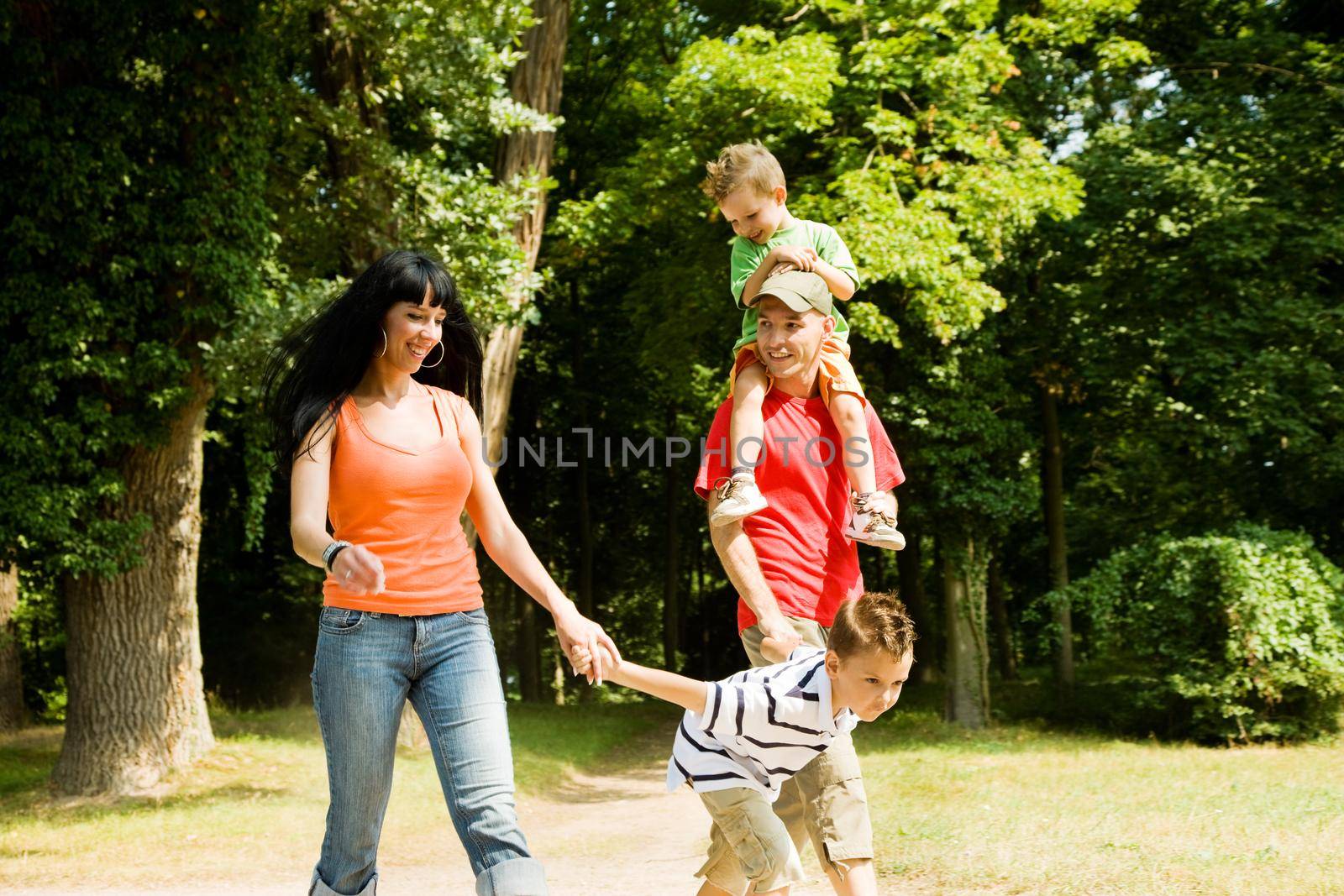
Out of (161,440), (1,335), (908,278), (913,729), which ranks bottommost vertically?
(913,729)

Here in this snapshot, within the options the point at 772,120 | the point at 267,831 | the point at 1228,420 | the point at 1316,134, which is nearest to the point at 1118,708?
the point at 1228,420

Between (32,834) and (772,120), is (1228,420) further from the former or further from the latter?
(32,834)

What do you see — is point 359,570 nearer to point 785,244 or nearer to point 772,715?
point 772,715

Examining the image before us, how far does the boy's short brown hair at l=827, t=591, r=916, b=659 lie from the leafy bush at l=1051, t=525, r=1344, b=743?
1186cm

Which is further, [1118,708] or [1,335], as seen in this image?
[1118,708]

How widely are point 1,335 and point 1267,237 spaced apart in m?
14.6

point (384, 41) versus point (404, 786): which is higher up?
point (384, 41)

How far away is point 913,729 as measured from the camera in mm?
17203

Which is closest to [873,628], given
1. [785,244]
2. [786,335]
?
[786,335]

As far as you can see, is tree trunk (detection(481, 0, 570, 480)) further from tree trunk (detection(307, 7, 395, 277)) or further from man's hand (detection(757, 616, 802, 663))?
man's hand (detection(757, 616, 802, 663))

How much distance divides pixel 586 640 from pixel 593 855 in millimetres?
7215

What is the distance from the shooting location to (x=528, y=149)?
1449 centimetres

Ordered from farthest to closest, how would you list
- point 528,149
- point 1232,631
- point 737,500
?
1. point 528,149
2. point 1232,631
3. point 737,500

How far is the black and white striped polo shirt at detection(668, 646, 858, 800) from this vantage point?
3439 mm
